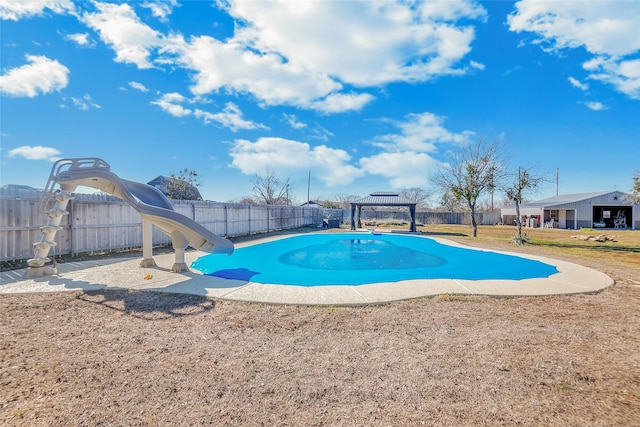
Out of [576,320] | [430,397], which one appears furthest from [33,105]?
[576,320]

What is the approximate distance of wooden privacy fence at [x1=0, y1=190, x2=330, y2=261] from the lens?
7.86m

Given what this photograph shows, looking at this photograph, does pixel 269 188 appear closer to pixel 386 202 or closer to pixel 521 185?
pixel 386 202

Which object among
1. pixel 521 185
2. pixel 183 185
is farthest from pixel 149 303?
pixel 183 185

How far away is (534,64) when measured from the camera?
12.8m

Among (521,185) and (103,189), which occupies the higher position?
(521,185)

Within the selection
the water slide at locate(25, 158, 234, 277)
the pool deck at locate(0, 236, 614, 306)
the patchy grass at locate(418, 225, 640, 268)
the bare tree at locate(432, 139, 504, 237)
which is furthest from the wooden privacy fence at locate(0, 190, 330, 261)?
the bare tree at locate(432, 139, 504, 237)

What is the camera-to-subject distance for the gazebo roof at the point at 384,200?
2052cm

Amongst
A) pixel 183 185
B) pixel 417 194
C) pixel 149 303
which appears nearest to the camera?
pixel 149 303

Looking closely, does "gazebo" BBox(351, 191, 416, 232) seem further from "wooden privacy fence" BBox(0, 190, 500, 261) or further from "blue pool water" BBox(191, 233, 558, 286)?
"wooden privacy fence" BBox(0, 190, 500, 261)

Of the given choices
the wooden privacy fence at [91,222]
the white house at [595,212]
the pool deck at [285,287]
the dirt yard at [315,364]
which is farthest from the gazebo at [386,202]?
the white house at [595,212]

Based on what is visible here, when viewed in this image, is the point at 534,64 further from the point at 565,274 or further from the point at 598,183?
the point at 598,183

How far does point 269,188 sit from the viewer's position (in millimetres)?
36531

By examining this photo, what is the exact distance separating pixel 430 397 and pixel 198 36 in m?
10.8

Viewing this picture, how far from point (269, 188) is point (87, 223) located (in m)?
27.0
